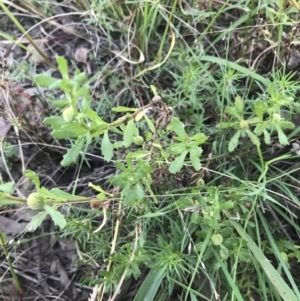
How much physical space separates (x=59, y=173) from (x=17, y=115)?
0.72 feet

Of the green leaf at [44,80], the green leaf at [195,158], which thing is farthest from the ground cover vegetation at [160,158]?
the green leaf at [44,80]

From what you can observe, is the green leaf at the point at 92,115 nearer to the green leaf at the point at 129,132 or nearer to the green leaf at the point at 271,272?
the green leaf at the point at 129,132

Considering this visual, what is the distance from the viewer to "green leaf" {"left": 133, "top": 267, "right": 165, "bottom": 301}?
1.08m

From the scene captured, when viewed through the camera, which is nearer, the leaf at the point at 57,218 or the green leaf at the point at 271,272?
the leaf at the point at 57,218

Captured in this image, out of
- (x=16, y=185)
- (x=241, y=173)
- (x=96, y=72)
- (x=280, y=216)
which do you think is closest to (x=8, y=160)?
(x=16, y=185)

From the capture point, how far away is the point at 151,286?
1.09 meters

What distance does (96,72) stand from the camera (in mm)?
1462

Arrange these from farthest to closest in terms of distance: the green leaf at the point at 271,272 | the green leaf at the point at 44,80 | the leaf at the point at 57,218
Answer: the green leaf at the point at 271,272
the leaf at the point at 57,218
the green leaf at the point at 44,80

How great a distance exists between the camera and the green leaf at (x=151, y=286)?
1.08 meters

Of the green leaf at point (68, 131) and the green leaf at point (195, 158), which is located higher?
the green leaf at point (68, 131)

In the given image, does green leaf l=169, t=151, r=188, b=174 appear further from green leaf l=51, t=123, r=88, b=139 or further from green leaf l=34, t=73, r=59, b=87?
green leaf l=34, t=73, r=59, b=87

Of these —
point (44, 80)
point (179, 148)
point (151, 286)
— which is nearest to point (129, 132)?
point (179, 148)

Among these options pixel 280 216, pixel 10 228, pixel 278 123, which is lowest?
pixel 280 216

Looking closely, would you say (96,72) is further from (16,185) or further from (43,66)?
(16,185)
